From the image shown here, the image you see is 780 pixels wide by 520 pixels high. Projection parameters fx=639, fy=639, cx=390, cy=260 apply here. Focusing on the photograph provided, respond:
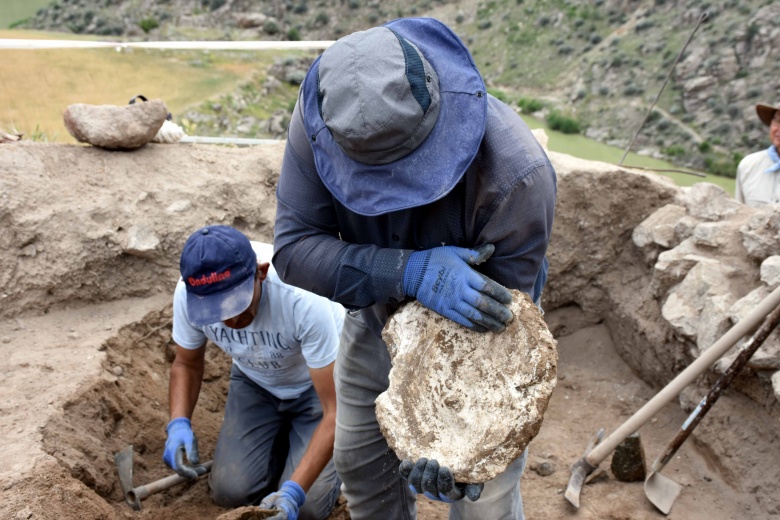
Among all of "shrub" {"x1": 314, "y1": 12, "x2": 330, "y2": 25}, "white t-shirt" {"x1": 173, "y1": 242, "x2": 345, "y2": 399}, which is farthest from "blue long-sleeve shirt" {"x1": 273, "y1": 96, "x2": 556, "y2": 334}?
"shrub" {"x1": 314, "y1": 12, "x2": 330, "y2": 25}

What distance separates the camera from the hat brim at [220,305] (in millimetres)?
2420

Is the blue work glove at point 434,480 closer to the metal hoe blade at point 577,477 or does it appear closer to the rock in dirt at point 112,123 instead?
the metal hoe blade at point 577,477

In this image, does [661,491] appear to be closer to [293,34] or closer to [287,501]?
[287,501]

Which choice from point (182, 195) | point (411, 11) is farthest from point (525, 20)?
point (182, 195)

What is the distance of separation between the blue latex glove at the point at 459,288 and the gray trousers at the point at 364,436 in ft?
1.66

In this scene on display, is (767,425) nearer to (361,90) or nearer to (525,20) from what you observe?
(361,90)

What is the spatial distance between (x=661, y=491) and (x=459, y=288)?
209 cm

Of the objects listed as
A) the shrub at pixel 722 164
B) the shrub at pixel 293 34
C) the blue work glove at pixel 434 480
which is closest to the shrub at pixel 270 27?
the shrub at pixel 293 34

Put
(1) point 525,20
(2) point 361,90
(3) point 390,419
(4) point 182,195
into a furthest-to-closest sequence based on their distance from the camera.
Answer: (1) point 525,20, (4) point 182,195, (3) point 390,419, (2) point 361,90

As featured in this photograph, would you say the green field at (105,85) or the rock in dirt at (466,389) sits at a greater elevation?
the rock in dirt at (466,389)

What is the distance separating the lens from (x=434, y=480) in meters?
1.60

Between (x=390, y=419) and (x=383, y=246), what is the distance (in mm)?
480

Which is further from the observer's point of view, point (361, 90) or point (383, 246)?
point (383, 246)

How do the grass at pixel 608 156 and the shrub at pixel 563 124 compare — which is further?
the shrub at pixel 563 124
